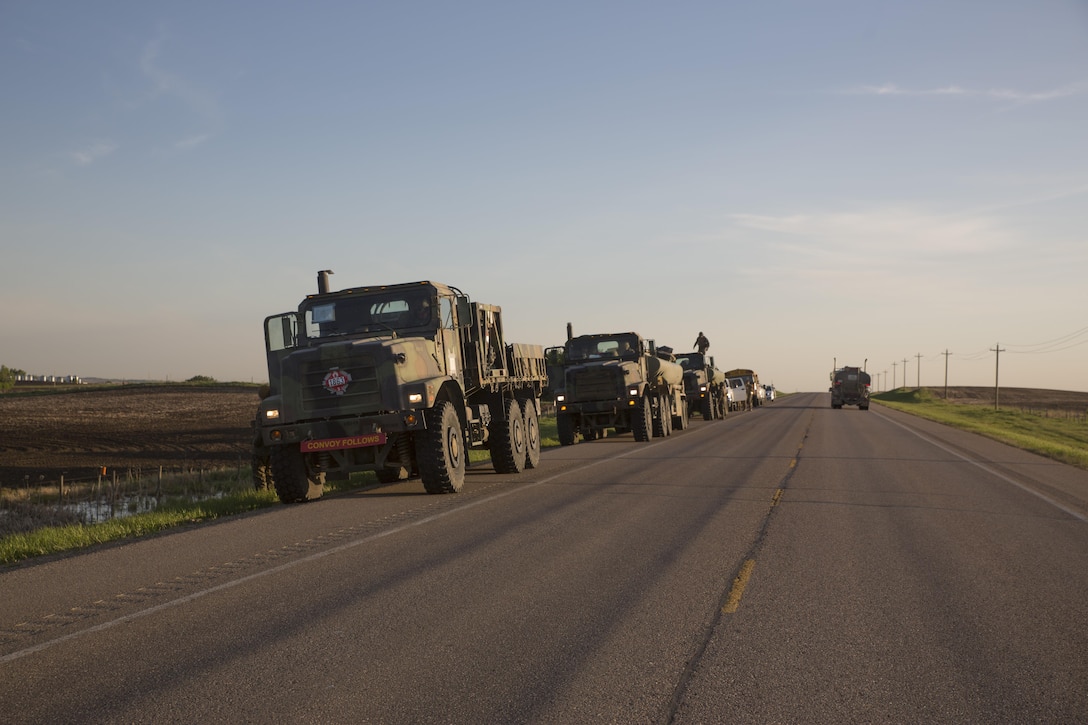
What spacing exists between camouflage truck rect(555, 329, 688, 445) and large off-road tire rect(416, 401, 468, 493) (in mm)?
13070

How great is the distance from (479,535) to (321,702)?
522 cm

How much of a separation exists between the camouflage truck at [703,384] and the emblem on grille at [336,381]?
27701 mm

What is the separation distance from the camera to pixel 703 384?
138 ft

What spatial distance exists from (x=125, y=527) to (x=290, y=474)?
249 cm

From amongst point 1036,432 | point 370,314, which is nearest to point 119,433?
point 370,314

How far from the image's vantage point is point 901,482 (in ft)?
50.2

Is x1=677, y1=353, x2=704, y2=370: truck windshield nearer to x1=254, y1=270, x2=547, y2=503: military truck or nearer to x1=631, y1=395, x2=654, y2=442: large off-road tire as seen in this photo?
x1=631, y1=395, x2=654, y2=442: large off-road tire

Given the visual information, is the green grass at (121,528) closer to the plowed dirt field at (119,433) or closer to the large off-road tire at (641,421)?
the large off-road tire at (641,421)

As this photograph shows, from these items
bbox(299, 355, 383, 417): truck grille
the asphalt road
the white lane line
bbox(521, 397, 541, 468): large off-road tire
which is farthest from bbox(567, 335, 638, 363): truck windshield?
the asphalt road

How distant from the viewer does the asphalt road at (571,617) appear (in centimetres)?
472

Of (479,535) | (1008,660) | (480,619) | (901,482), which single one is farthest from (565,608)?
(901,482)

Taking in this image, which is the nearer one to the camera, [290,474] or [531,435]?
[290,474]

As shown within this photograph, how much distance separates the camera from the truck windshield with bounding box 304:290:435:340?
1486 centimetres

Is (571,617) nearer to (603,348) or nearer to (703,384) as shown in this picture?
(603,348)
